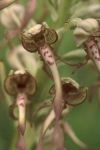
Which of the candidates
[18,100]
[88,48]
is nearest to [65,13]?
[88,48]

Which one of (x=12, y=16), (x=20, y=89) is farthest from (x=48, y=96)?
(x=12, y=16)

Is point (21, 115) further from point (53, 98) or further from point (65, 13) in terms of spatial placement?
point (65, 13)

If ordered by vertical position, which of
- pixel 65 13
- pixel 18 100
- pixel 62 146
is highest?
pixel 65 13

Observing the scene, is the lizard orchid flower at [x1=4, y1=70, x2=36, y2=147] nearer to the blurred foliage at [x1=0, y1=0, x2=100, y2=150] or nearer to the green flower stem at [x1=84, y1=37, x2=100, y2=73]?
the blurred foliage at [x1=0, y1=0, x2=100, y2=150]

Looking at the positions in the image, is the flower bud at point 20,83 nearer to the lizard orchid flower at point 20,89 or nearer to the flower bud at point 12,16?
the lizard orchid flower at point 20,89

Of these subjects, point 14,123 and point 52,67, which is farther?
point 14,123

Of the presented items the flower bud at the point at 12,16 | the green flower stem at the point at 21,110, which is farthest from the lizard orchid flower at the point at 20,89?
the flower bud at the point at 12,16

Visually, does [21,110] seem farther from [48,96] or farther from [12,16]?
[12,16]

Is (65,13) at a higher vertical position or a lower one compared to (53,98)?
higher
